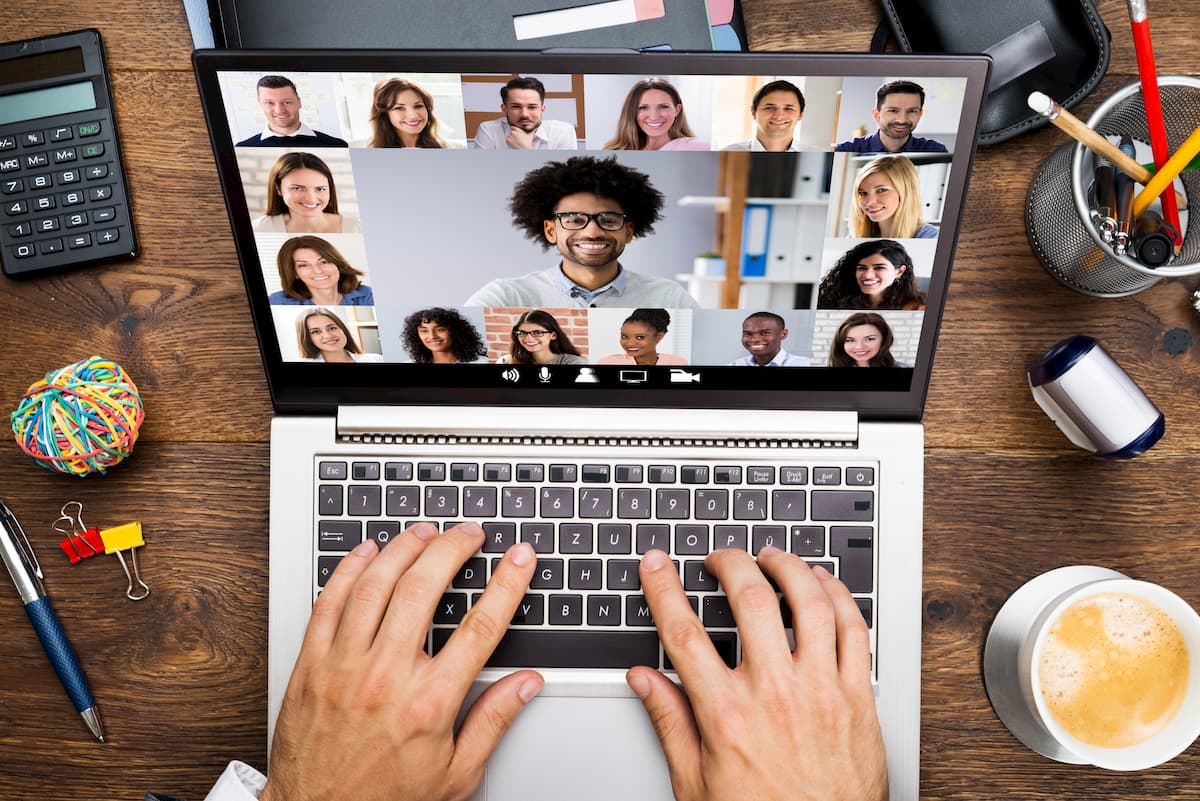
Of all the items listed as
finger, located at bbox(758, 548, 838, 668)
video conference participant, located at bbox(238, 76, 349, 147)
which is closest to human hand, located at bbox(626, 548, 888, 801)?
finger, located at bbox(758, 548, 838, 668)

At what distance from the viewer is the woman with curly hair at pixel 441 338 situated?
0.62 meters

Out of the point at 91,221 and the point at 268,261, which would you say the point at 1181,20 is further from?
the point at 91,221

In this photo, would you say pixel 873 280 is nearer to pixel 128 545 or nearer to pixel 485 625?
pixel 485 625

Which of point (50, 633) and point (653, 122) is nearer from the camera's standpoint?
point (653, 122)

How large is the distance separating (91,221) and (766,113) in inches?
22.8

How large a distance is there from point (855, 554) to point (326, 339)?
1.46ft

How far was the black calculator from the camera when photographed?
2.24 feet

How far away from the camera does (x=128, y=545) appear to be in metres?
0.70

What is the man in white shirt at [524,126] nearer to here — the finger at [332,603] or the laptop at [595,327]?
the laptop at [595,327]

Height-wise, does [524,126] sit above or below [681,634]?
above

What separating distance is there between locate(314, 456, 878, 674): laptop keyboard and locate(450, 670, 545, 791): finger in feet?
0.07

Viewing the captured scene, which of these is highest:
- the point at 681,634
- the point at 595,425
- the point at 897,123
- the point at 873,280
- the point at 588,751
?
the point at 897,123

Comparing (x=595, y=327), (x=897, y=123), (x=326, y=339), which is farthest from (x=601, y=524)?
(x=897, y=123)

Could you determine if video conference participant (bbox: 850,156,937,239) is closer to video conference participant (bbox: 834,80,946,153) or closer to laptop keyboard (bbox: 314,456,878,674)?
video conference participant (bbox: 834,80,946,153)
